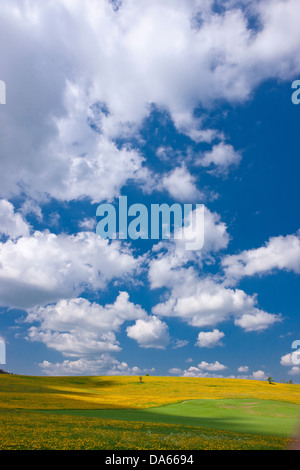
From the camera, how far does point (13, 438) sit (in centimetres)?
2108

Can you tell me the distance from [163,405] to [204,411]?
10.9 metres

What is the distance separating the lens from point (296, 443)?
24.5 m

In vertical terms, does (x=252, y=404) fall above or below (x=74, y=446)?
below
